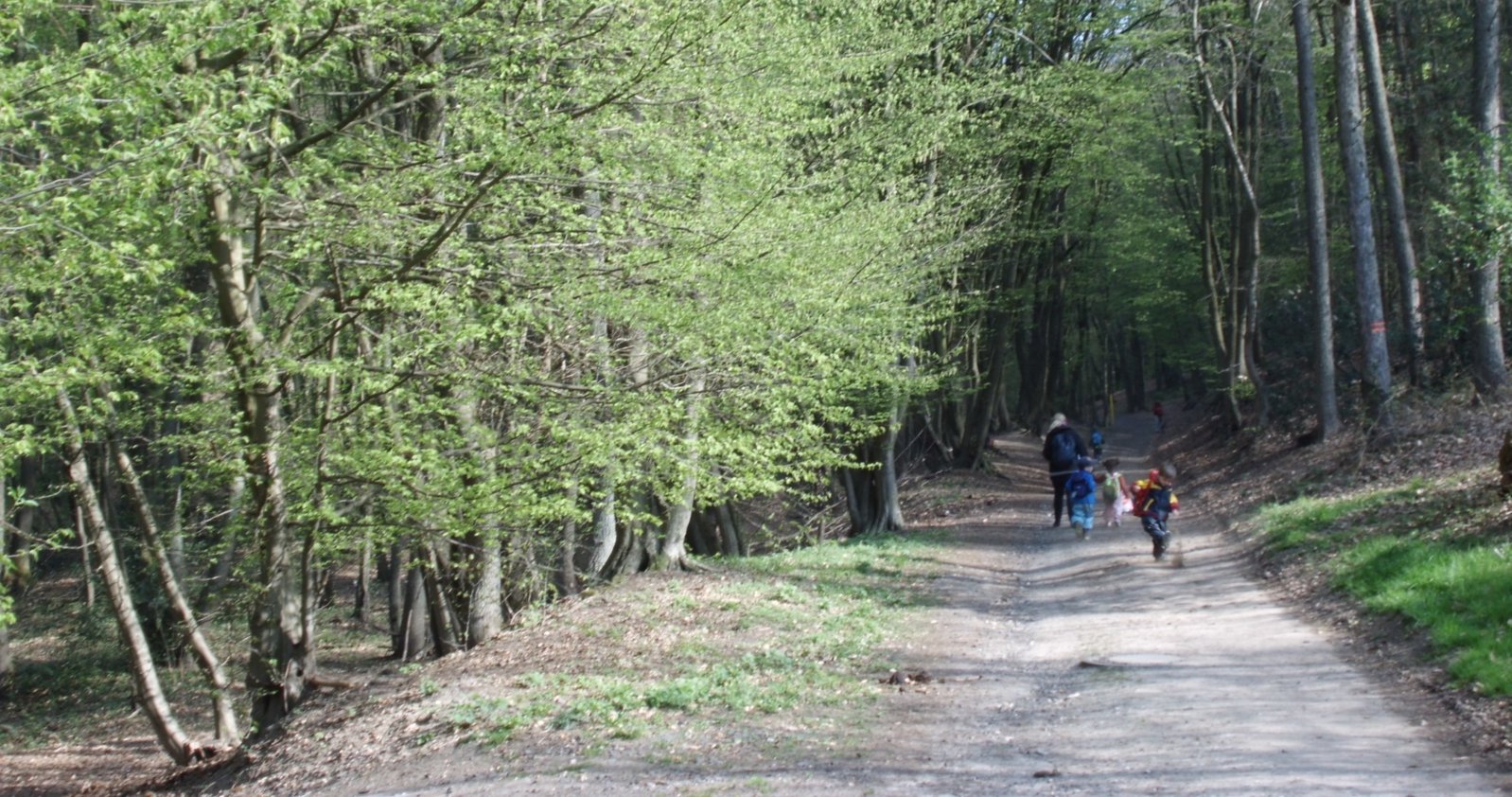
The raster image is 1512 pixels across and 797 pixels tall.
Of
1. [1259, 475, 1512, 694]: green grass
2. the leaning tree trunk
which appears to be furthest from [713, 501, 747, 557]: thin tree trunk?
the leaning tree trunk

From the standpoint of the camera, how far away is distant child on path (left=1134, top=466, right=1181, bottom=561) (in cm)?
1491

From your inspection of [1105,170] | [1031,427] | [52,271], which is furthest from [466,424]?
[1031,427]

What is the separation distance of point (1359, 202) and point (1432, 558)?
1104cm

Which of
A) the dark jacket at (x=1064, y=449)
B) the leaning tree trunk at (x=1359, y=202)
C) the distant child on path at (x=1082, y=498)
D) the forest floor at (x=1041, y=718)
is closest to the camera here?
the forest floor at (x=1041, y=718)

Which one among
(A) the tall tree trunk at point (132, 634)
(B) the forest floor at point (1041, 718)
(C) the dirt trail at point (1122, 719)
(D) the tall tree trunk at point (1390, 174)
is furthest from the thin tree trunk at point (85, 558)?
(D) the tall tree trunk at point (1390, 174)

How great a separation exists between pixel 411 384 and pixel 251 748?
10.9ft

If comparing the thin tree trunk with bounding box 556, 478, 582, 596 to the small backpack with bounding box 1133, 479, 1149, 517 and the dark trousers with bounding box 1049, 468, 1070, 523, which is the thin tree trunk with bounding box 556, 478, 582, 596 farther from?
the dark trousers with bounding box 1049, 468, 1070, 523

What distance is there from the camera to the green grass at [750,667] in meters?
8.58

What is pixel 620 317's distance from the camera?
1005 centimetres

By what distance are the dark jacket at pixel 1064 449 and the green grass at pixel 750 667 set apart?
4083 millimetres

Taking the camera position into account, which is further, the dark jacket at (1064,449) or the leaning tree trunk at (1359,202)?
the leaning tree trunk at (1359,202)

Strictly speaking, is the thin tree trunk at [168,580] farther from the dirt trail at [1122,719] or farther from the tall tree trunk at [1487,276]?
the tall tree trunk at [1487,276]

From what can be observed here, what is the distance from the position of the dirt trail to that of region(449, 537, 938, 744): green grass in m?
0.59

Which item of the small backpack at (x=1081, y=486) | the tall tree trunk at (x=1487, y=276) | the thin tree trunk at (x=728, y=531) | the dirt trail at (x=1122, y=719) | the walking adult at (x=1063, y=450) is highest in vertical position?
the tall tree trunk at (x=1487, y=276)
